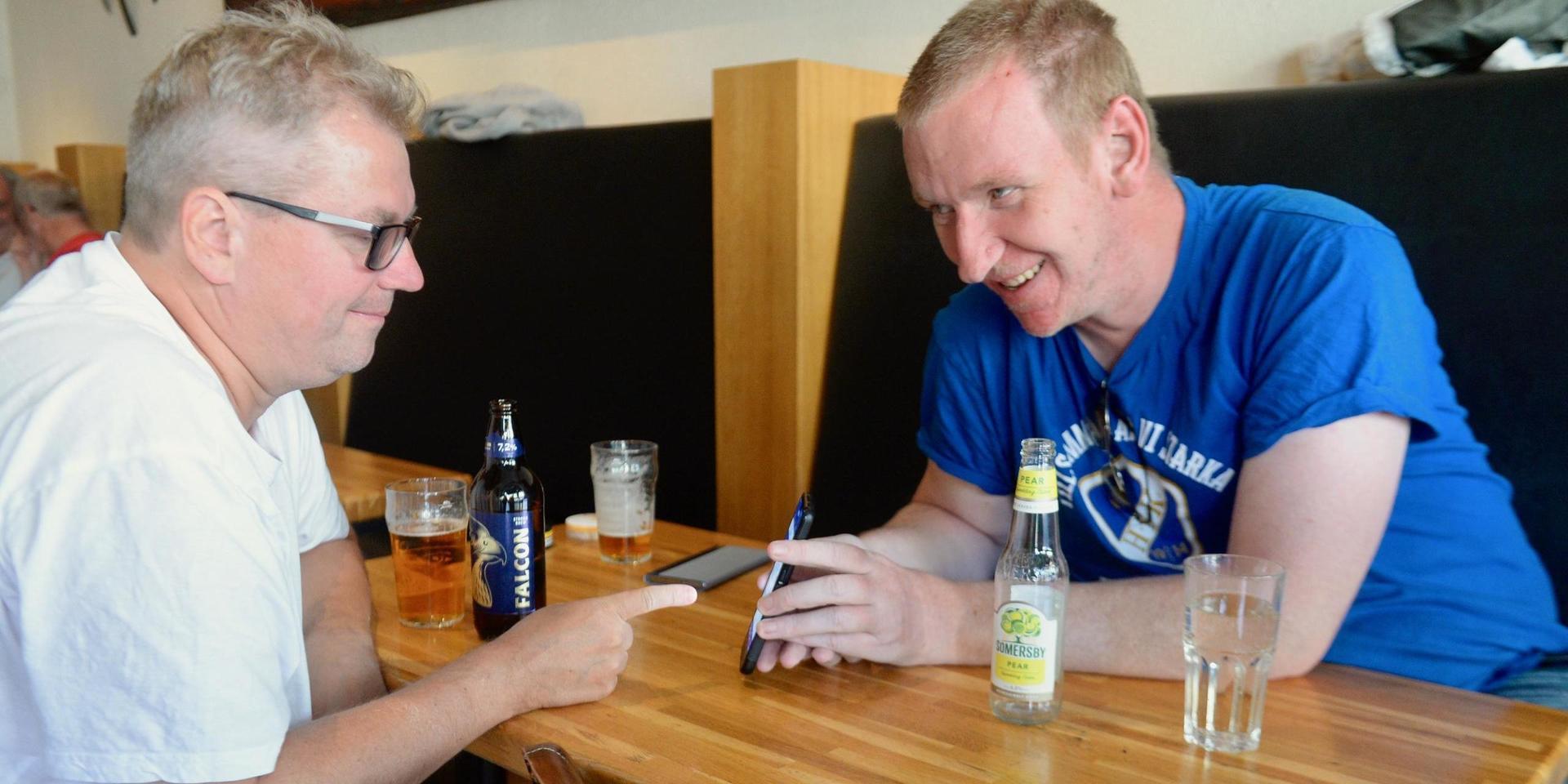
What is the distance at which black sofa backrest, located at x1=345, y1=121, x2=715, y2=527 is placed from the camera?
2691 millimetres

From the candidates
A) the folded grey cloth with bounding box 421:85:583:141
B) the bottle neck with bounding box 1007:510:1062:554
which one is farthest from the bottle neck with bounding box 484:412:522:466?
the folded grey cloth with bounding box 421:85:583:141

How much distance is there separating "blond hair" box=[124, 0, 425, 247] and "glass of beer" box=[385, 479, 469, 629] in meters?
0.40

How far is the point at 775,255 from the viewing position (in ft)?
7.83

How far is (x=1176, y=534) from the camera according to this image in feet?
4.55

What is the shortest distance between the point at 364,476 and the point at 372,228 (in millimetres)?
1584

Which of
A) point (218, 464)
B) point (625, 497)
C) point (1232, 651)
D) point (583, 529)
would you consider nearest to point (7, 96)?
point (583, 529)

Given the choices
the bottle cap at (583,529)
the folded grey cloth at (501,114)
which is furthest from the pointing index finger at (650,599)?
the folded grey cloth at (501,114)

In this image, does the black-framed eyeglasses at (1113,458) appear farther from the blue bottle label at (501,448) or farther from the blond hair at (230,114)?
the blond hair at (230,114)

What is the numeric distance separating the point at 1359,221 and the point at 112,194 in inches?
184

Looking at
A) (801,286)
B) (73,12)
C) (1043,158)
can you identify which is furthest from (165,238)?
(73,12)

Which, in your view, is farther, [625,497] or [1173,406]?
[625,497]

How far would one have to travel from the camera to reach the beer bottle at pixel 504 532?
4.17ft

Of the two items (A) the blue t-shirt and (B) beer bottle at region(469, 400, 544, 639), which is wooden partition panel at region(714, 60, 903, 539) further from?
(B) beer bottle at region(469, 400, 544, 639)

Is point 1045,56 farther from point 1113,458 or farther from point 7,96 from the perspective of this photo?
point 7,96
